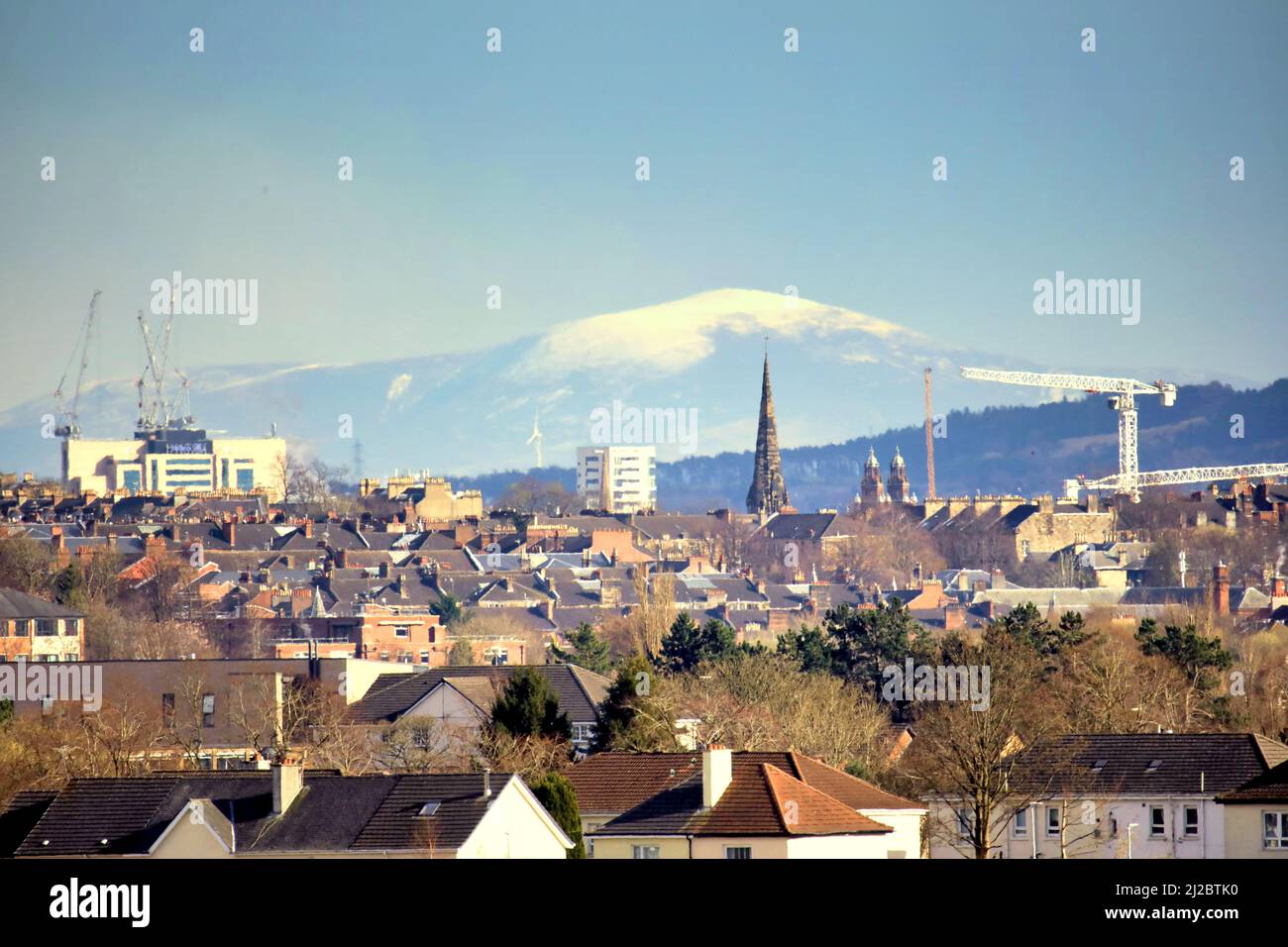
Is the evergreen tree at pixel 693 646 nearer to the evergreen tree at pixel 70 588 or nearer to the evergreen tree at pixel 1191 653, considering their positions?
the evergreen tree at pixel 1191 653

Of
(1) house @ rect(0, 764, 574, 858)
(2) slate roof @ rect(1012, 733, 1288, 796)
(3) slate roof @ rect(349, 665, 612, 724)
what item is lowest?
(3) slate roof @ rect(349, 665, 612, 724)

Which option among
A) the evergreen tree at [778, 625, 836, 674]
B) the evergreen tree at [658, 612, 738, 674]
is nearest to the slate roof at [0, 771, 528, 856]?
the evergreen tree at [778, 625, 836, 674]

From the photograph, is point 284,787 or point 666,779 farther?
point 666,779

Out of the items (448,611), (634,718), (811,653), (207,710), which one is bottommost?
(448,611)

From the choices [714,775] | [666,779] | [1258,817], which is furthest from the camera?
[666,779]

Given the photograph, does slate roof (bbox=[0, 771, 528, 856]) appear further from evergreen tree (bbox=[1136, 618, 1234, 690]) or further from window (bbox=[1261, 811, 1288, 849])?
evergreen tree (bbox=[1136, 618, 1234, 690])

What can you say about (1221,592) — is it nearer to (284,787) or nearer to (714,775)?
(714,775)

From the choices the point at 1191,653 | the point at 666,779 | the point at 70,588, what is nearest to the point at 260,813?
the point at 666,779
